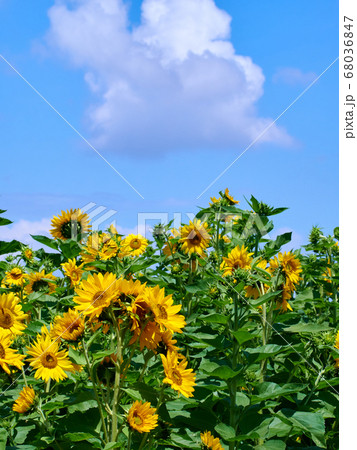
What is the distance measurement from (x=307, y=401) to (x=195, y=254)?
1.49 metres

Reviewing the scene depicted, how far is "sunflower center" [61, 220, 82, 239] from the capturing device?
452 centimetres

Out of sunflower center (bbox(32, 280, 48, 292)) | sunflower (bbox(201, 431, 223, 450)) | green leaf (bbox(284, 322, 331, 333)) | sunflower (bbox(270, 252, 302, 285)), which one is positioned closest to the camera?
sunflower (bbox(201, 431, 223, 450))

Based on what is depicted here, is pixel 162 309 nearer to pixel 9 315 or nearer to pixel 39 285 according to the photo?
pixel 9 315

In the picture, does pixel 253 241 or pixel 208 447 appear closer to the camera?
pixel 208 447

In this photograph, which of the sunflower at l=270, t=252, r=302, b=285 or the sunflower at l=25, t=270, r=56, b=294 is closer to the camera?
the sunflower at l=270, t=252, r=302, b=285

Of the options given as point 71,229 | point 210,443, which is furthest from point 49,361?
point 71,229

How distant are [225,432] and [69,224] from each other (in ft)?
8.49

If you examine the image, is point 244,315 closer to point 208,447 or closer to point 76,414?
point 208,447

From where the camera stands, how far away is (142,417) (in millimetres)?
2064

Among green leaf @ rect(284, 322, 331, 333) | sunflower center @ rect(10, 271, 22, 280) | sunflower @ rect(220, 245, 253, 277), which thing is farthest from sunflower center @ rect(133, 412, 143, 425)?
sunflower center @ rect(10, 271, 22, 280)

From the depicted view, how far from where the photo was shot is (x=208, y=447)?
7.99 ft

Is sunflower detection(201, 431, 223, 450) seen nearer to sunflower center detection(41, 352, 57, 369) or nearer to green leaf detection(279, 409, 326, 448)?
green leaf detection(279, 409, 326, 448)

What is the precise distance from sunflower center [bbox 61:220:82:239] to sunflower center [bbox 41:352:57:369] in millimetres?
2071
